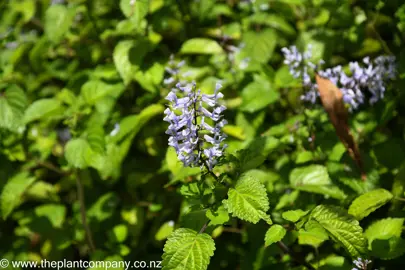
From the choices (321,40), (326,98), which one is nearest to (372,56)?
(321,40)

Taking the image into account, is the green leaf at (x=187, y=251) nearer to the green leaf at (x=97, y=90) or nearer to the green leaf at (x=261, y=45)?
the green leaf at (x=97, y=90)

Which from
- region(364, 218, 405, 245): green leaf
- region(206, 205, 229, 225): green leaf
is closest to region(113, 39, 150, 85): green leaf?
region(206, 205, 229, 225): green leaf

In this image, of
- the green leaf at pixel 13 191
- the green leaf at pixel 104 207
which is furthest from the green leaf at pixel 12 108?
the green leaf at pixel 104 207

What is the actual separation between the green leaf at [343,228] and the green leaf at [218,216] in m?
0.39

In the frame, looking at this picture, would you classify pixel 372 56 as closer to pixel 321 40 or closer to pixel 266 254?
pixel 321 40

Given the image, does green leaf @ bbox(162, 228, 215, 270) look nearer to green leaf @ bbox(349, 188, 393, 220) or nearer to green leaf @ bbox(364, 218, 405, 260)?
green leaf @ bbox(349, 188, 393, 220)

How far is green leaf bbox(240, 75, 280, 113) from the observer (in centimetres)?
293

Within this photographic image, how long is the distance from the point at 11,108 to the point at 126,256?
1.34m

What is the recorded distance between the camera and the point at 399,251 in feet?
6.82

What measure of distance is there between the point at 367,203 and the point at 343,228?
294mm

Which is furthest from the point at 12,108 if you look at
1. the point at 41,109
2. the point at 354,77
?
the point at 354,77

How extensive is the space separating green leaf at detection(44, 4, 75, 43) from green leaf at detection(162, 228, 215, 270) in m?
2.14

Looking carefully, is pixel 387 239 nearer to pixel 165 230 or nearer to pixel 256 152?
pixel 256 152

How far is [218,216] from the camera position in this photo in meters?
1.87
